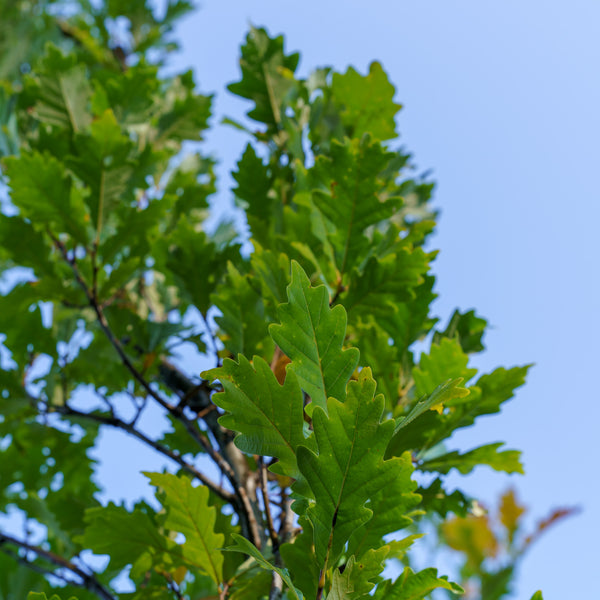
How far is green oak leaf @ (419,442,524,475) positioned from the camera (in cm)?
129

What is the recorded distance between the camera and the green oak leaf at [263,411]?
89 centimetres

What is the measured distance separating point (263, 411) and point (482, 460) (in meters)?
0.62

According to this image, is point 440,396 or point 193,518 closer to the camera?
point 440,396

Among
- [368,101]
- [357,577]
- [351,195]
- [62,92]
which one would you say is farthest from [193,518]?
[62,92]

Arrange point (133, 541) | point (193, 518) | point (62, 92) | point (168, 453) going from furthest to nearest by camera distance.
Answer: point (62, 92) < point (168, 453) < point (133, 541) < point (193, 518)

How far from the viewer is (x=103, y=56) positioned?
3205mm

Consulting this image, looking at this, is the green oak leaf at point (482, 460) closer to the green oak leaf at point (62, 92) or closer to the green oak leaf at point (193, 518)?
the green oak leaf at point (193, 518)

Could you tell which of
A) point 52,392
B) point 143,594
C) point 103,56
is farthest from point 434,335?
point 103,56

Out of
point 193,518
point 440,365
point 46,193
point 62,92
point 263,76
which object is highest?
point 62,92

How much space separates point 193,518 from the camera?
1.14 m

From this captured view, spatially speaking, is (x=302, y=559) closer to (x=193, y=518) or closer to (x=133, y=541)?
(x=193, y=518)

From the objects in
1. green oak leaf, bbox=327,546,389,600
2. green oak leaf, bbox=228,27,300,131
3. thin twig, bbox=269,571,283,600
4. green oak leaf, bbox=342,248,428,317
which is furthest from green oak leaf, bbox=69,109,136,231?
green oak leaf, bbox=327,546,389,600

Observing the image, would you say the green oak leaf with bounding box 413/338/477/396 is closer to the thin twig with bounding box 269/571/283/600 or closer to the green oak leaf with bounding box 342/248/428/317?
the green oak leaf with bounding box 342/248/428/317

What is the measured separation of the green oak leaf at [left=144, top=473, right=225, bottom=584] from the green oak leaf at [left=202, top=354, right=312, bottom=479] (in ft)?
0.94
